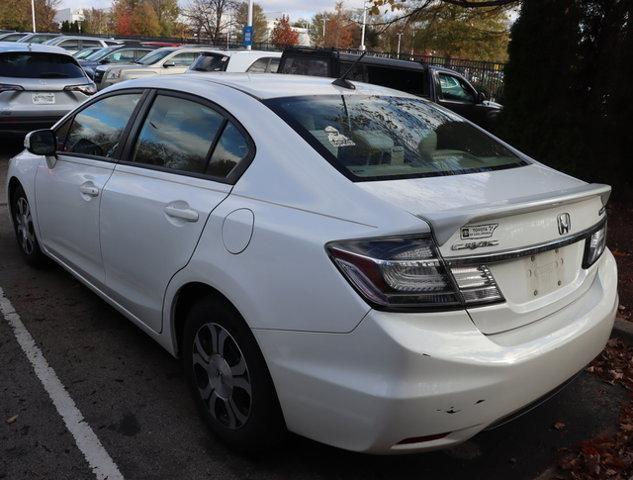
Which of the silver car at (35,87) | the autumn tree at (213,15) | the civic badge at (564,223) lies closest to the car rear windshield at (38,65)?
the silver car at (35,87)

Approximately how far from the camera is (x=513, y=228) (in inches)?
94.2

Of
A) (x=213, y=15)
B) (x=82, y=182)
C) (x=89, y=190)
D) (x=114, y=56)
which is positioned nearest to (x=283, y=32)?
(x=213, y=15)

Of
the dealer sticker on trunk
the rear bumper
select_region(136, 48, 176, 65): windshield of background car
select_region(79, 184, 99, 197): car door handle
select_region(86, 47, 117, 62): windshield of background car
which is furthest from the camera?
select_region(86, 47, 117, 62): windshield of background car

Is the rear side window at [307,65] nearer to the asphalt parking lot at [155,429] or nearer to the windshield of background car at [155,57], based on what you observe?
the asphalt parking lot at [155,429]

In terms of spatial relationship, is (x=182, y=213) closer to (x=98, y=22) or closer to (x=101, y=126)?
(x=101, y=126)

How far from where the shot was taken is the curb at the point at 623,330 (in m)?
4.21

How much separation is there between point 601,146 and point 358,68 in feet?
13.3

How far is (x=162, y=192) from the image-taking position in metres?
3.18

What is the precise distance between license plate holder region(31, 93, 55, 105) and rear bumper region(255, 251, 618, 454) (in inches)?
342

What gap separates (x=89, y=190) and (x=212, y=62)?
1022 centimetres

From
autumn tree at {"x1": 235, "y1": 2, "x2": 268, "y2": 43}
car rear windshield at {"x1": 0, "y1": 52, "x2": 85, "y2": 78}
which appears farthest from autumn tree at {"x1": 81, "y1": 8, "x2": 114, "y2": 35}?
car rear windshield at {"x1": 0, "y1": 52, "x2": 85, "y2": 78}

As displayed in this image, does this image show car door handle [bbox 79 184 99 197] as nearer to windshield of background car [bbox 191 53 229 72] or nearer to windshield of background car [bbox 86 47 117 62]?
windshield of background car [bbox 191 53 229 72]

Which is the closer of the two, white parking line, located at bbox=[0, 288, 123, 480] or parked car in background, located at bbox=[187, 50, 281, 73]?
white parking line, located at bbox=[0, 288, 123, 480]

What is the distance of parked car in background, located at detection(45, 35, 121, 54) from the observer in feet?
85.7
